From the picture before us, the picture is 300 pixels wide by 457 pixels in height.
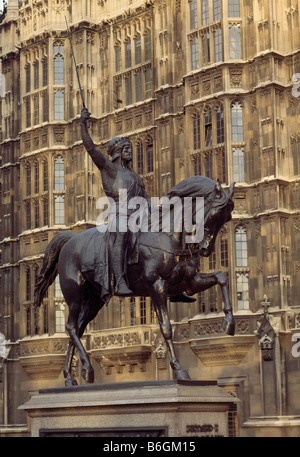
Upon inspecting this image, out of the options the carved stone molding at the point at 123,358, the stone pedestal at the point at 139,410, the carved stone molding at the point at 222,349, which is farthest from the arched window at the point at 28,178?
the stone pedestal at the point at 139,410

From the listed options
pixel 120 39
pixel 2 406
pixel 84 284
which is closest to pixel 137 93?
pixel 120 39

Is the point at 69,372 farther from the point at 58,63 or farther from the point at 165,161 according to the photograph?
the point at 58,63

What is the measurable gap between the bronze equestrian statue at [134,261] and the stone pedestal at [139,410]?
0.61m

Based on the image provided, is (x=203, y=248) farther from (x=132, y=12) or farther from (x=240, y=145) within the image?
(x=132, y=12)

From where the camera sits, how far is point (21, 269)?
39.0 m

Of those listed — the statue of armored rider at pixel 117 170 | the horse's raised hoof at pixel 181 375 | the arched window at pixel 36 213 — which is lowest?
the horse's raised hoof at pixel 181 375

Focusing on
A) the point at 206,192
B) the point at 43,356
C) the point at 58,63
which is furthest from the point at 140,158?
the point at 206,192

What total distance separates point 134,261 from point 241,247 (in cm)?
1784

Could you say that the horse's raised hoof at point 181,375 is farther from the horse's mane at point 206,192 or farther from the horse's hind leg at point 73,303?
the horse's mane at point 206,192

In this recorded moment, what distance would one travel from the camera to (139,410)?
13078mm

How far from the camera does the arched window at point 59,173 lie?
1524 inches

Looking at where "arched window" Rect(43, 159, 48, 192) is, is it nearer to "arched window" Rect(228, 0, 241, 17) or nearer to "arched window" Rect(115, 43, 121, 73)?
"arched window" Rect(115, 43, 121, 73)
